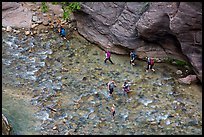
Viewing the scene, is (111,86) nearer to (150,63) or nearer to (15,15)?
(150,63)

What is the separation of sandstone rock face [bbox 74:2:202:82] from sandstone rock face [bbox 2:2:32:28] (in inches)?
236

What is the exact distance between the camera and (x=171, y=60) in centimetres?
3309

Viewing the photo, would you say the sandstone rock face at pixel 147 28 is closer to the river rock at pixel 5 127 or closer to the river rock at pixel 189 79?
the river rock at pixel 189 79

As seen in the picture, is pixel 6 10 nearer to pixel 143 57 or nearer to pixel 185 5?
pixel 143 57

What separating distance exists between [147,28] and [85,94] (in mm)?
7188

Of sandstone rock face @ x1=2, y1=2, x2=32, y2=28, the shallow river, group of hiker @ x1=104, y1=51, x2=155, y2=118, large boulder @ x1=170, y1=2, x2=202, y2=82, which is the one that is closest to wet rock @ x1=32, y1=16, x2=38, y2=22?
sandstone rock face @ x1=2, y1=2, x2=32, y2=28

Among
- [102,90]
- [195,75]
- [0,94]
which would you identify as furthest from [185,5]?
[0,94]

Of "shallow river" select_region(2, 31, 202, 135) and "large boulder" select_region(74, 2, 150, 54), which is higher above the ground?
"large boulder" select_region(74, 2, 150, 54)

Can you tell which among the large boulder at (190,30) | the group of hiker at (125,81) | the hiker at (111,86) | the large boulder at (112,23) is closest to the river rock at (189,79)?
the large boulder at (190,30)

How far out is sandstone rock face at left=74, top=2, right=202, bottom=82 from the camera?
96.2ft

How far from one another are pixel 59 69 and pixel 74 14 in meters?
6.49

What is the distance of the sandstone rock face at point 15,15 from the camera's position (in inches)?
1547

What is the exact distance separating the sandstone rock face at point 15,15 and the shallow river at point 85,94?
352 centimetres

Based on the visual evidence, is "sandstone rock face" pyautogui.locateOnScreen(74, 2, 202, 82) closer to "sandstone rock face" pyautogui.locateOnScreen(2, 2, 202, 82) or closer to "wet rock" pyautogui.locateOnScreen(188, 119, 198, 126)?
"sandstone rock face" pyautogui.locateOnScreen(2, 2, 202, 82)
